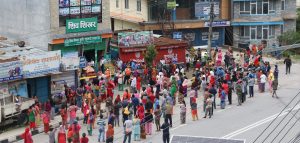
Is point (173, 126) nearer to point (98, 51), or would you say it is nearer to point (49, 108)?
point (49, 108)

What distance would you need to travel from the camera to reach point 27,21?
4097cm

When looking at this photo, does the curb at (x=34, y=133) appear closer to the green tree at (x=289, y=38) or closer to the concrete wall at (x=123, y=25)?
the concrete wall at (x=123, y=25)

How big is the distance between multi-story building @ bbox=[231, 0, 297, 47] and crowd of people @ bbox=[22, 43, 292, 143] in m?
12.7

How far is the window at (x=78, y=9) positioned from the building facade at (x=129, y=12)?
1251 cm

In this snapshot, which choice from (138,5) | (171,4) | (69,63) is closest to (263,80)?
(69,63)

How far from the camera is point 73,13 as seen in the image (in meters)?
40.7

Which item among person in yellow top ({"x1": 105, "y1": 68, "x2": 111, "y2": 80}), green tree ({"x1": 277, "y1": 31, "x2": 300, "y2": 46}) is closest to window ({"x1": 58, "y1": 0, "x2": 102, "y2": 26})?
person in yellow top ({"x1": 105, "y1": 68, "x2": 111, "y2": 80})

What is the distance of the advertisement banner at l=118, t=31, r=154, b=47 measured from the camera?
43.8 metres

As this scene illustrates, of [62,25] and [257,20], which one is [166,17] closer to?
[257,20]

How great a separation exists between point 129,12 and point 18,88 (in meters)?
23.1

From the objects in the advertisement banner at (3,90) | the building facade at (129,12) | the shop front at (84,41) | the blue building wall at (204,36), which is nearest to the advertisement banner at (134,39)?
the shop front at (84,41)

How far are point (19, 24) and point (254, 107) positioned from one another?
16.0m

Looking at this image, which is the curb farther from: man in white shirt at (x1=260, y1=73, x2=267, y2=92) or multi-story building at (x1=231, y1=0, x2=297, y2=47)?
multi-story building at (x1=231, y1=0, x2=297, y2=47)

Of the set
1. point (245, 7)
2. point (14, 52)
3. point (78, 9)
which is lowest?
point (14, 52)
